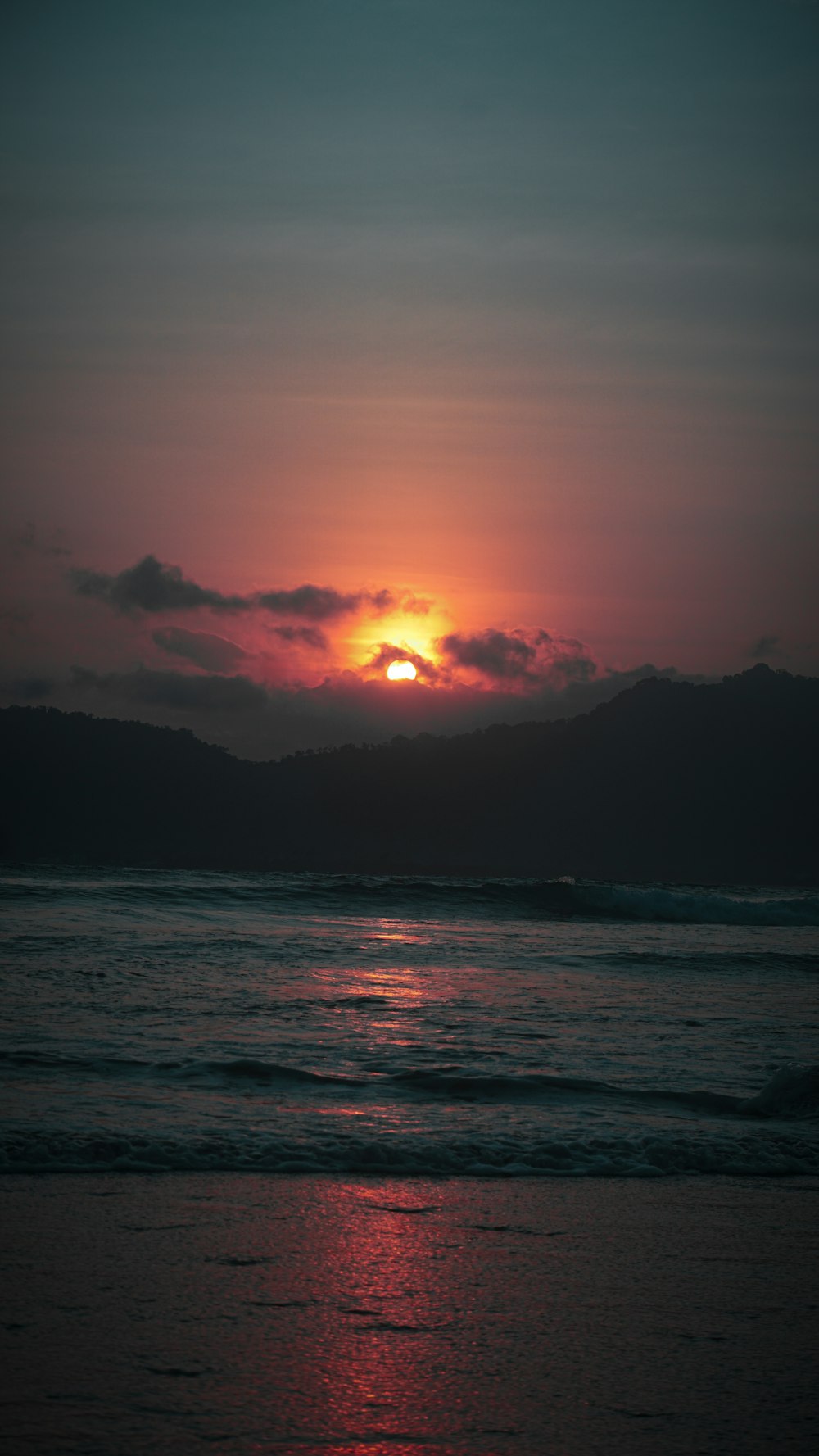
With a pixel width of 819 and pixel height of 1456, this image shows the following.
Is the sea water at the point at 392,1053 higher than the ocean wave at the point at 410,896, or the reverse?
the ocean wave at the point at 410,896

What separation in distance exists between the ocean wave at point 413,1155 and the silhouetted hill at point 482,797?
65.0 m

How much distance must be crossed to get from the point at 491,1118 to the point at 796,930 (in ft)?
65.8

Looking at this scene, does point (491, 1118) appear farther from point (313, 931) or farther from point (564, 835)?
point (564, 835)

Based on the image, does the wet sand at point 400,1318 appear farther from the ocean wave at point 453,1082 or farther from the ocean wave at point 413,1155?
the ocean wave at point 453,1082

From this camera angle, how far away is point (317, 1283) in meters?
3.55

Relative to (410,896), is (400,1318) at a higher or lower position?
lower

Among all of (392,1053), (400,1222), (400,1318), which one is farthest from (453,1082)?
(400,1318)

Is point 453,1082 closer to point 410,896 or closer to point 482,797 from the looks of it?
point 410,896

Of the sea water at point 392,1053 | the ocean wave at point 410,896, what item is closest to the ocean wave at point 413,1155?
the sea water at point 392,1053

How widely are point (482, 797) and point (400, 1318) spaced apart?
279 feet

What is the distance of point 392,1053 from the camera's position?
7668 mm

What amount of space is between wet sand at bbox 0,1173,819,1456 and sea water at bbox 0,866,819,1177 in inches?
18.5

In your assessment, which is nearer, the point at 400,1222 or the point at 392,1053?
the point at 400,1222

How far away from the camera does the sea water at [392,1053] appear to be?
17.3ft
